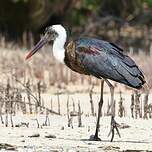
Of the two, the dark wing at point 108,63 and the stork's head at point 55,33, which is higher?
the stork's head at point 55,33

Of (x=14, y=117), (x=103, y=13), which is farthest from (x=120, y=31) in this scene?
(x=14, y=117)

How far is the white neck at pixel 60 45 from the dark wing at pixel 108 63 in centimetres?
18

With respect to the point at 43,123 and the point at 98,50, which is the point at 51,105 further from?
the point at 98,50

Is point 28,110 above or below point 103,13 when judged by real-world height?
below

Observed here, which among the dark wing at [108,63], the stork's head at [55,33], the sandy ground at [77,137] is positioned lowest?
the sandy ground at [77,137]

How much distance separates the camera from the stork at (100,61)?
8.41 metres

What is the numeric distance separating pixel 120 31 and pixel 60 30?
16282 millimetres

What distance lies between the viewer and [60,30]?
29.0ft

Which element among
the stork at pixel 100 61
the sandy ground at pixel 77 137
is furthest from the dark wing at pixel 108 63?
the sandy ground at pixel 77 137

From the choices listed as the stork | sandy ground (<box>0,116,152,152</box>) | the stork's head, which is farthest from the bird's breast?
sandy ground (<box>0,116,152,152</box>)

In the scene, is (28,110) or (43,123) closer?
(43,123)

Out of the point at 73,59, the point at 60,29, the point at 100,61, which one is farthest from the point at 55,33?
the point at 100,61

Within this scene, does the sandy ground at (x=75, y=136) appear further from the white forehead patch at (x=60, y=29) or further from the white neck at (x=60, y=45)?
the white forehead patch at (x=60, y=29)

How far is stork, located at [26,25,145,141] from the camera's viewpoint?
331 inches
